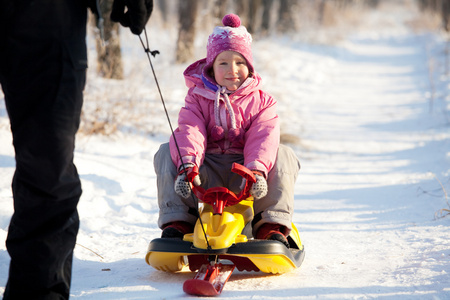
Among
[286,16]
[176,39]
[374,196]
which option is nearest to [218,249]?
[374,196]

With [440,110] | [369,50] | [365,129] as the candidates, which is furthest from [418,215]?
[369,50]

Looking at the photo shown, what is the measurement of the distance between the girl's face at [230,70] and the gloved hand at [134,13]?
2.80ft

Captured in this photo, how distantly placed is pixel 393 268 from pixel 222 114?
4.14ft

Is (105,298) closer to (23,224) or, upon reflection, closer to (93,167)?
(23,224)

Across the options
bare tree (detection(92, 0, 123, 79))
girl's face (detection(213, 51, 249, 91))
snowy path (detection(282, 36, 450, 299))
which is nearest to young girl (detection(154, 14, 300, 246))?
girl's face (detection(213, 51, 249, 91))

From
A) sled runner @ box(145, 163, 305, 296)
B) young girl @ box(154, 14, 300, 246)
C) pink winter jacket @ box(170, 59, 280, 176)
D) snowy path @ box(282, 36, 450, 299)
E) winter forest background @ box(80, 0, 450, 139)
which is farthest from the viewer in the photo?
winter forest background @ box(80, 0, 450, 139)

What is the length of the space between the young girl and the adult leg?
735mm

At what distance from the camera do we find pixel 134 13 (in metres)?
2.29

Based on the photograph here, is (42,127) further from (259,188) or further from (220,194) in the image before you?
(259,188)

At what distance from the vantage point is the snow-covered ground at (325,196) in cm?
264

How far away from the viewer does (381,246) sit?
10.8ft

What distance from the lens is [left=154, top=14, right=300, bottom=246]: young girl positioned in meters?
2.82

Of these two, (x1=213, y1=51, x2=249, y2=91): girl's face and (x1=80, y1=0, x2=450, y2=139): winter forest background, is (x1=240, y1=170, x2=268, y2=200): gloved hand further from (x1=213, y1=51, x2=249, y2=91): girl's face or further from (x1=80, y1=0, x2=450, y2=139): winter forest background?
(x1=80, y1=0, x2=450, y2=139): winter forest background

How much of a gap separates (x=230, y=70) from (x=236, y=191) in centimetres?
71
